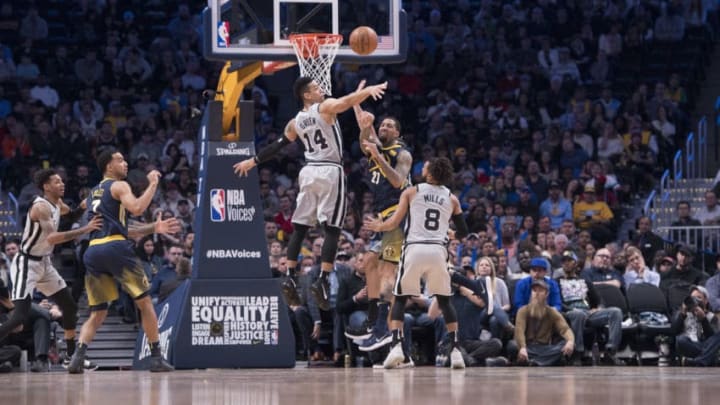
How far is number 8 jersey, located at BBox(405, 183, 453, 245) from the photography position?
42.2 ft

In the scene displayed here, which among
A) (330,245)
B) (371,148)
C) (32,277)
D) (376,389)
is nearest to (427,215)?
(371,148)

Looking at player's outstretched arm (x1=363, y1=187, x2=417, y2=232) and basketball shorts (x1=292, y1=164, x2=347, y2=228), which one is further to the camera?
player's outstretched arm (x1=363, y1=187, x2=417, y2=232)

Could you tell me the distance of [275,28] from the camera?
13.6 m

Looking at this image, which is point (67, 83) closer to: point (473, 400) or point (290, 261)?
point (290, 261)

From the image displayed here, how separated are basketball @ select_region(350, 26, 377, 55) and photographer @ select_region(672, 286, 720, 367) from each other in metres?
6.37

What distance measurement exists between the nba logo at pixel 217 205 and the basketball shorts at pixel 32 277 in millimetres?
2176

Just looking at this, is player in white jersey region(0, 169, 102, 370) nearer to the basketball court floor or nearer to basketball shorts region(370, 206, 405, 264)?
the basketball court floor

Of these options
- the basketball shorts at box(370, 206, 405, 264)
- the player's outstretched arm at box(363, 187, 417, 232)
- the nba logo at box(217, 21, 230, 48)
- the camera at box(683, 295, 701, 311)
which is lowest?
the camera at box(683, 295, 701, 311)

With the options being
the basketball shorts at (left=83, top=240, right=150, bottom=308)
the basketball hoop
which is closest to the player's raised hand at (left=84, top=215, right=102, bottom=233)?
the basketball shorts at (left=83, top=240, right=150, bottom=308)

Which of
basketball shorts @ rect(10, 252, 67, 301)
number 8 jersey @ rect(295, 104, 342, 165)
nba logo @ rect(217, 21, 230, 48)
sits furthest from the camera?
nba logo @ rect(217, 21, 230, 48)

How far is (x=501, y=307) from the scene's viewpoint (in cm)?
1677

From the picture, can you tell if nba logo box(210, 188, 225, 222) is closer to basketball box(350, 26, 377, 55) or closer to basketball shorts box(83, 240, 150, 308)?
basketball shorts box(83, 240, 150, 308)

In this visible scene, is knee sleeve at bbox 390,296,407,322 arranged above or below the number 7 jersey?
below

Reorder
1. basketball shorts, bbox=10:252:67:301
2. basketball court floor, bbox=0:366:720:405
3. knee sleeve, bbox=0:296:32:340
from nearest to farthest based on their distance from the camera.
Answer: basketball court floor, bbox=0:366:720:405, basketball shorts, bbox=10:252:67:301, knee sleeve, bbox=0:296:32:340
